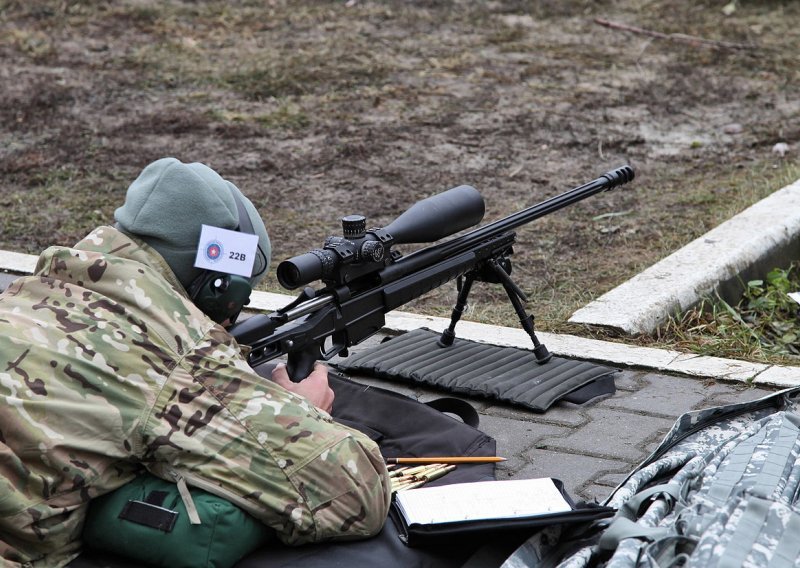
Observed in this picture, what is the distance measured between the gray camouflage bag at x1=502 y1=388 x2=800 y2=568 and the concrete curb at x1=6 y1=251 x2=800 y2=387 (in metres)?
0.86

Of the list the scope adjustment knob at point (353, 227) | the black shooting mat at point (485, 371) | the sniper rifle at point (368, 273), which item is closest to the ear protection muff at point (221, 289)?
the sniper rifle at point (368, 273)

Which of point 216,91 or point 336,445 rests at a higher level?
point 336,445

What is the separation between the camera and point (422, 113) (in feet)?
30.4

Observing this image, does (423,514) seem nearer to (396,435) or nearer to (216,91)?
(396,435)

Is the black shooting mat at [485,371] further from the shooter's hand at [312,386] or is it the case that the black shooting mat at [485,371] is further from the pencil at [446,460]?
the shooter's hand at [312,386]

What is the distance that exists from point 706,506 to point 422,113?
680 cm

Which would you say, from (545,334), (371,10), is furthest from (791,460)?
(371,10)

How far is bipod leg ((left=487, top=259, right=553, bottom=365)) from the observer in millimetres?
4270

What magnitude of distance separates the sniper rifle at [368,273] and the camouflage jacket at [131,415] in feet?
1.58

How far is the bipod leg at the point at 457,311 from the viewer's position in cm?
434

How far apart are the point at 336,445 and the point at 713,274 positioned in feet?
10.2

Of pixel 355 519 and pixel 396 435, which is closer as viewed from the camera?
pixel 355 519

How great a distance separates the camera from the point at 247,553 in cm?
282

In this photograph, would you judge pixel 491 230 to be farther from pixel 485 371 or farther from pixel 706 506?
pixel 706 506
